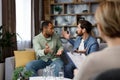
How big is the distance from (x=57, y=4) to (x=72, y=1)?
0.41 metres

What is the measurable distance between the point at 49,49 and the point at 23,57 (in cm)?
52

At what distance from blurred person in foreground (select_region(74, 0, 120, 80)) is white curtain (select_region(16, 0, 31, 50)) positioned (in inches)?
173

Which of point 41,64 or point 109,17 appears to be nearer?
point 109,17

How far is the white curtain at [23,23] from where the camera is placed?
5527 millimetres

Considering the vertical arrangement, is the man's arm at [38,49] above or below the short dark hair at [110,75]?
below

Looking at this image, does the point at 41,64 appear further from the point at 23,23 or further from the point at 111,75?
the point at 111,75

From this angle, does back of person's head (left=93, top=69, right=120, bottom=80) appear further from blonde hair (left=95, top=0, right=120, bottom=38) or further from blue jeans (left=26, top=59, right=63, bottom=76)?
blue jeans (left=26, top=59, right=63, bottom=76)

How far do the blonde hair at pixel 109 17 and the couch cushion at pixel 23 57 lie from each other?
3518mm

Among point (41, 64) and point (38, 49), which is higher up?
point (38, 49)

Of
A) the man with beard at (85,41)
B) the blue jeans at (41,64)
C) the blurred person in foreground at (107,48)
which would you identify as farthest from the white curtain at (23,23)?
the blurred person in foreground at (107,48)

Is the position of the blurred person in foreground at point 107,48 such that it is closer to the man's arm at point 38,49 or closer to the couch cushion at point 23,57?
the man's arm at point 38,49

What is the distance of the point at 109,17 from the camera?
1.08m

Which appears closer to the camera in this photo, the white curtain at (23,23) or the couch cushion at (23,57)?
the couch cushion at (23,57)

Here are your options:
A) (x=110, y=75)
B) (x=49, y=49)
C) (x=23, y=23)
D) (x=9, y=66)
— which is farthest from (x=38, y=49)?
(x=110, y=75)
